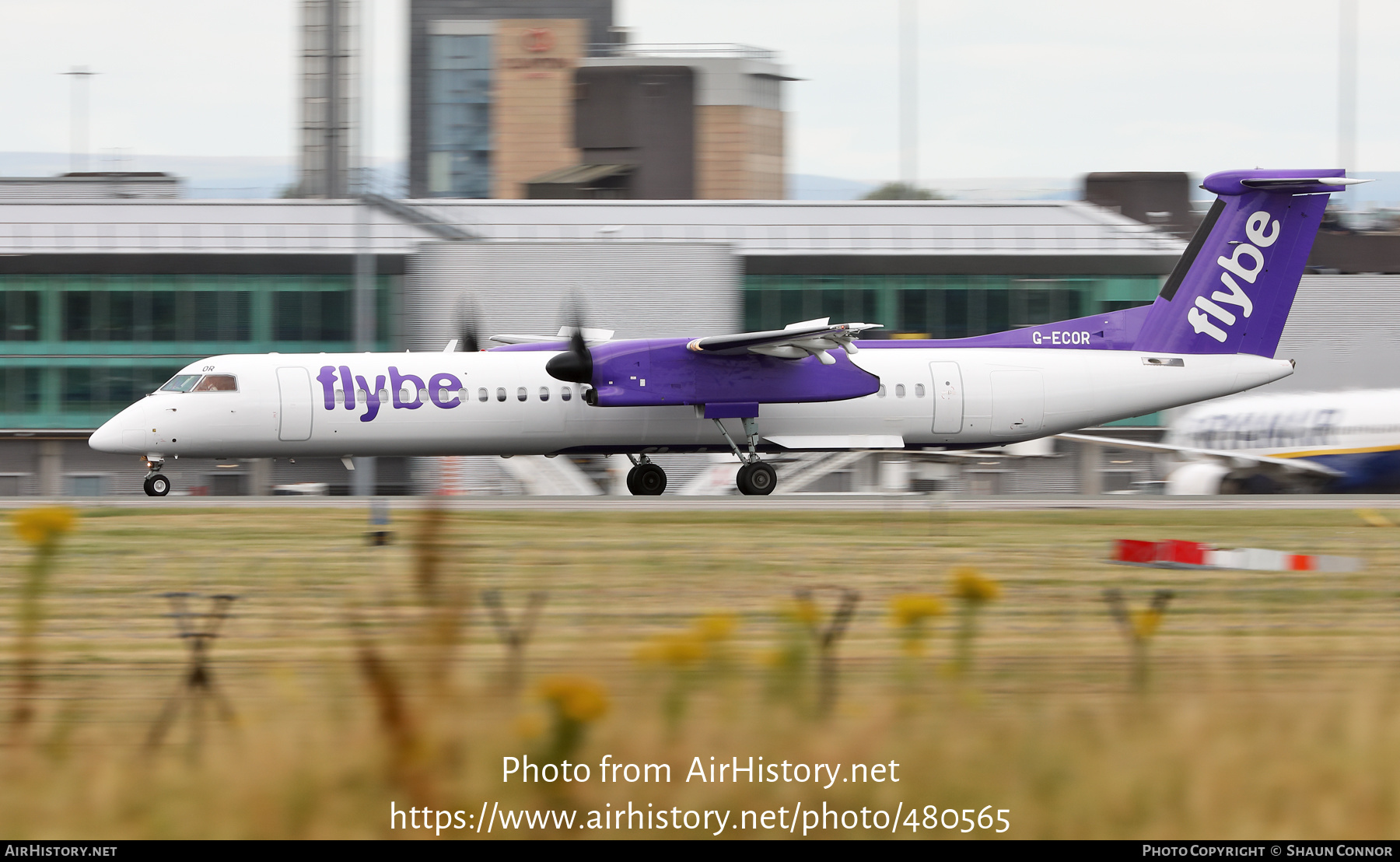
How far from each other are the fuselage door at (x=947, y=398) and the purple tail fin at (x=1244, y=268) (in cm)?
376

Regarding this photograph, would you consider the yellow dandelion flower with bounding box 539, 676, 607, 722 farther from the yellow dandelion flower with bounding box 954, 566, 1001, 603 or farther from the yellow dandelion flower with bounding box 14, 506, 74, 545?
the yellow dandelion flower with bounding box 14, 506, 74, 545

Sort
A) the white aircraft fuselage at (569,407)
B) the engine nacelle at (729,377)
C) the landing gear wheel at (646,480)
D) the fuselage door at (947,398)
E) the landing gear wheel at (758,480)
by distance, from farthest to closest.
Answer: the landing gear wheel at (646,480)
the fuselage door at (947,398)
the landing gear wheel at (758,480)
the engine nacelle at (729,377)
the white aircraft fuselage at (569,407)

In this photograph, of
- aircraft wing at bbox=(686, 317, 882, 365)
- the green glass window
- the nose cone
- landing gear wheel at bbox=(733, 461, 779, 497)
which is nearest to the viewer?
aircraft wing at bbox=(686, 317, 882, 365)

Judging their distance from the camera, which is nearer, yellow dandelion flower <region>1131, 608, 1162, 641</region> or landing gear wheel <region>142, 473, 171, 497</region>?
yellow dandelion flower <region>1131, 608, 1162, 641</region>

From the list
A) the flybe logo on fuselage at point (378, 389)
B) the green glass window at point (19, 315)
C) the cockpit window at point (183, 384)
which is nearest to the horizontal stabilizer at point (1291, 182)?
the flybe logo on fuselage at point (378, 389)

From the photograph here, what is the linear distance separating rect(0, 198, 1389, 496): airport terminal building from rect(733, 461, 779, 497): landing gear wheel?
52.3ft

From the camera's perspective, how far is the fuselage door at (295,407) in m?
24.0

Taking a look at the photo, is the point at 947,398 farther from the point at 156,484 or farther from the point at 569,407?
the point at 156,484

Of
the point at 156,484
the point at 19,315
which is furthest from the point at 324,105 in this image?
the point at 156,484

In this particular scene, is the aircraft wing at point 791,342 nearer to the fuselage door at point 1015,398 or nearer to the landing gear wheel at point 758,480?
the landing gear wheel at point 758,480

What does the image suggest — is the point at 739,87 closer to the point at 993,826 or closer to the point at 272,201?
the point at 272,201

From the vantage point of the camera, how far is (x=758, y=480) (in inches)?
994

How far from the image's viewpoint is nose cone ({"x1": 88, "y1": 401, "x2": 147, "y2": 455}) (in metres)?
23.9

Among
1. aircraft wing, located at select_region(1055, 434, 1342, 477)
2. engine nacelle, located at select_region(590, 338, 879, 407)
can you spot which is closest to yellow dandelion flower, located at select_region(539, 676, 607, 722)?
engine nacelle, located at select_region(590, 338, 879, 407)
